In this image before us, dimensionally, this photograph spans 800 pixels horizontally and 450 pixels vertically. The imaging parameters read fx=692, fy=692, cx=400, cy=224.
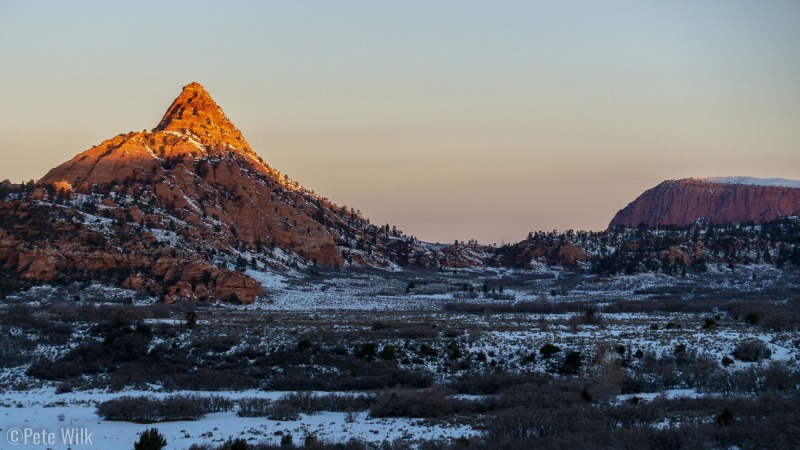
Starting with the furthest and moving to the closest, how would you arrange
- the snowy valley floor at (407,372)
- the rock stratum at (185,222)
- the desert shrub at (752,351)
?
the rock stratum at (185,222) → the desert shrub at (752,351) → the snowy valley floor at (407,372)

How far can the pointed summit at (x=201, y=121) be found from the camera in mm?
129125

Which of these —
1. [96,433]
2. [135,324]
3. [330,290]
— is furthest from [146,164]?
[96,433]

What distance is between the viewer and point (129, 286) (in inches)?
2520

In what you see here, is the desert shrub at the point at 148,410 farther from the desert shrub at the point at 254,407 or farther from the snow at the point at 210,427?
the desert shrub at the point at 254,407

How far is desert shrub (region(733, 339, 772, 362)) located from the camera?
3256 cm

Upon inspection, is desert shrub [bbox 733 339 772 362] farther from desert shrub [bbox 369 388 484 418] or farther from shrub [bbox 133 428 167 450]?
shrub [bbox 133 428 167 450]

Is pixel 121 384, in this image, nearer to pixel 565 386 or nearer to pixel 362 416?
pixel 362 416

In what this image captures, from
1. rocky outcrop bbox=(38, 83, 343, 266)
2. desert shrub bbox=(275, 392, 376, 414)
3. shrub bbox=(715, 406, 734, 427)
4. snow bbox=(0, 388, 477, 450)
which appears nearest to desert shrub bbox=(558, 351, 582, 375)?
desert shrub bbox=(275, 392, 376, 414)

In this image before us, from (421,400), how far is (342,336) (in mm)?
14797

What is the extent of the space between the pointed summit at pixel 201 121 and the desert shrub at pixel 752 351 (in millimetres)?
103917

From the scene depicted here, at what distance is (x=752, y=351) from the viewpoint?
33031 mm

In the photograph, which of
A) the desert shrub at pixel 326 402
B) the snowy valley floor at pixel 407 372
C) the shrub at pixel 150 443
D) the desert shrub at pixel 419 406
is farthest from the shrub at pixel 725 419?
the shrub at pixel 150 443

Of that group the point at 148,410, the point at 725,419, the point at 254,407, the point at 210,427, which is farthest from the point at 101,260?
the point at 725,419

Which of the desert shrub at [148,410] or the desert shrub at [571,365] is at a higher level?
the desert shrub at [148,410]
